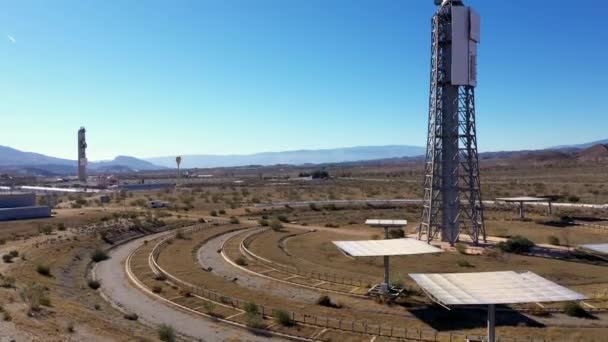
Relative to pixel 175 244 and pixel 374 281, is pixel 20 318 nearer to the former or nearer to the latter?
pixel 374 281

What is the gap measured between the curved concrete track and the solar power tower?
101ft

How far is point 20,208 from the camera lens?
2955 inches

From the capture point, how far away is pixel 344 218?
80.1 metres

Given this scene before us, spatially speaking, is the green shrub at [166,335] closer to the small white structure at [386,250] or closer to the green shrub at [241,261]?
the small white structure at [386,250]

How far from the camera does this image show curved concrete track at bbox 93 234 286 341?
27703mm

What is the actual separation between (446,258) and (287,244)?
58.4ft

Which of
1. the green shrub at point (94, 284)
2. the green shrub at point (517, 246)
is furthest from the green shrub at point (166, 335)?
the green shrub at point (517, 246)

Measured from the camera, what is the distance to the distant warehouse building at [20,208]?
2869 inches

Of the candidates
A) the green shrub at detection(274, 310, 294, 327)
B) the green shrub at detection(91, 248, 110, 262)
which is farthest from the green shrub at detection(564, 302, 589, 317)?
the green shrub at detection(91, 248, 110, 262)

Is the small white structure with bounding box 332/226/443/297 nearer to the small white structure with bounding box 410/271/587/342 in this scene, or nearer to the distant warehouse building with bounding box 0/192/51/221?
the small white structure with bounding box 410/271/587/342

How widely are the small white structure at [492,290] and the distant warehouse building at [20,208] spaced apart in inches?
2620

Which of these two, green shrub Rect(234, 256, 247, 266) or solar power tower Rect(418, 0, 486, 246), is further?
solar power tower Rect(418, 0, 486, 246)

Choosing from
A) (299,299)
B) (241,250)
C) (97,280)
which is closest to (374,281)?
(299,299)

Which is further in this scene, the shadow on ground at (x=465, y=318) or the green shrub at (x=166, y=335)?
the shadow on ground at (x=465, y=318)
